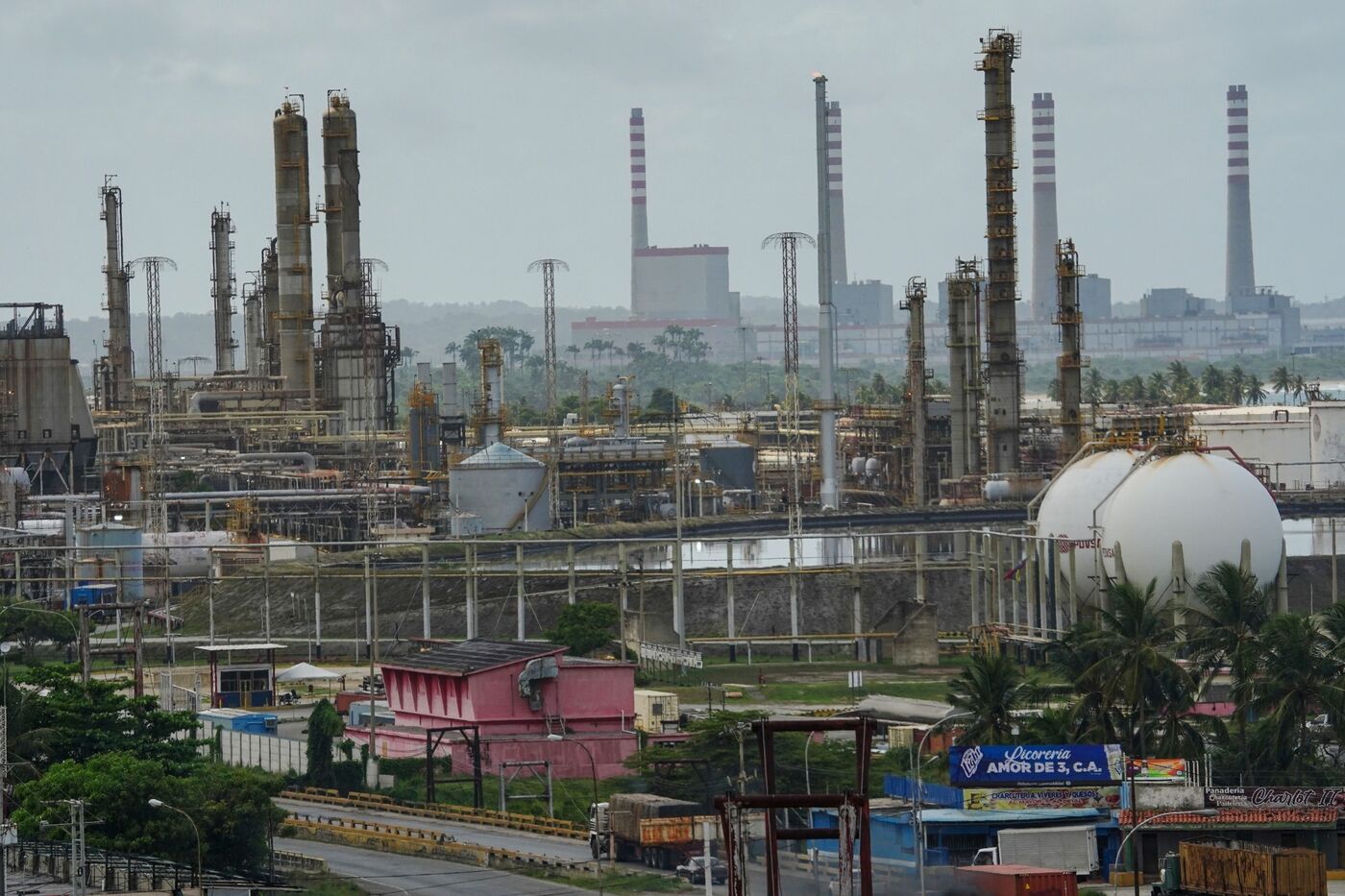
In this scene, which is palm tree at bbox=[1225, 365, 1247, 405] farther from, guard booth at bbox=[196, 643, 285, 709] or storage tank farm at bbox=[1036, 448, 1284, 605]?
guard booth at bbox=[196, 643, 285, 709]


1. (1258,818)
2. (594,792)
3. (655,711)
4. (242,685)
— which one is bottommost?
(594,792)

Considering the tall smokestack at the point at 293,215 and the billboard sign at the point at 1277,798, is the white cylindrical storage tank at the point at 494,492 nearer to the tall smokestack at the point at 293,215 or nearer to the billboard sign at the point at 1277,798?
the tall smokestack at the point at 293,215

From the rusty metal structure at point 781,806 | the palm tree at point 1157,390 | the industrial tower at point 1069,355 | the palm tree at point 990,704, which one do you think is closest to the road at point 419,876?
the palm tree at point 990,704

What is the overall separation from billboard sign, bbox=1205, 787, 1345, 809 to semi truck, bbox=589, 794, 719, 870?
9.39 metres

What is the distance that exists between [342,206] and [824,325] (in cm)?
2633

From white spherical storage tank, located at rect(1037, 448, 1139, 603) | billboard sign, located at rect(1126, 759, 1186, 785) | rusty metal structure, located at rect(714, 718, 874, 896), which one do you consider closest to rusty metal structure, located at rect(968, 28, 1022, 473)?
white spherical storage tank, located at rect(1037, 448, 1139, 603)

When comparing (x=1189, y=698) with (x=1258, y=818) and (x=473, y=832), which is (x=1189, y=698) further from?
(x=473, y=832)

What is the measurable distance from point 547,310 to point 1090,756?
330 ft

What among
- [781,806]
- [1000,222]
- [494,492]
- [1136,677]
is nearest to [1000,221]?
[1000,222]

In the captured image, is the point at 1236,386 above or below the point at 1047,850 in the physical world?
above

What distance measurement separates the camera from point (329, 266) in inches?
4776

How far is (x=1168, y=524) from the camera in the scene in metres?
67.3

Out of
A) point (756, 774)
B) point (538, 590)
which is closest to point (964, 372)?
point (538, 590)

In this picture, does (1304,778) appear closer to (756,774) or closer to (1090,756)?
(1090,756)
